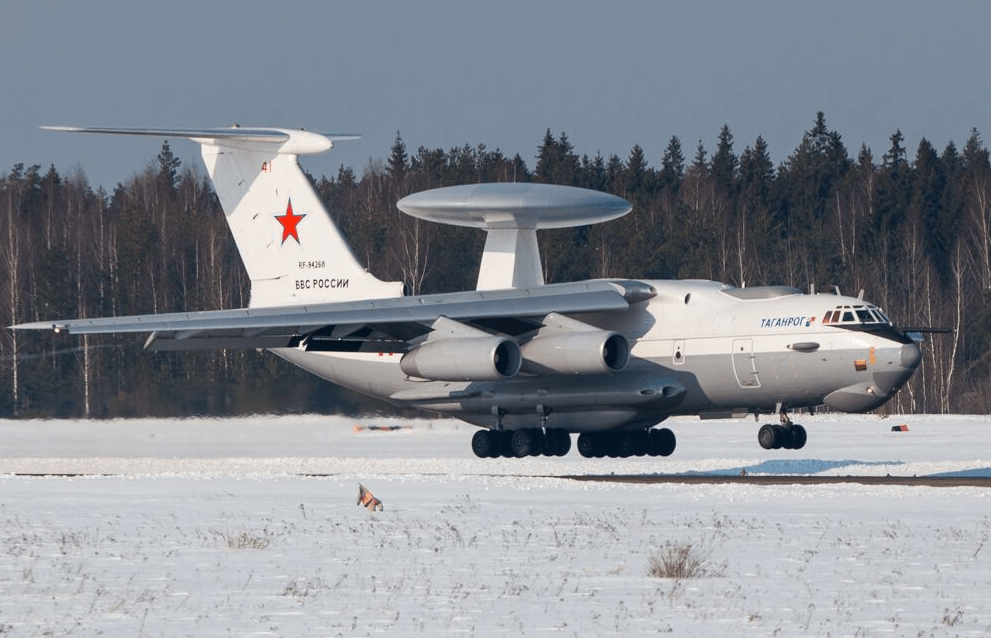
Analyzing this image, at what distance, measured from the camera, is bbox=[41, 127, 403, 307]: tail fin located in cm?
2764

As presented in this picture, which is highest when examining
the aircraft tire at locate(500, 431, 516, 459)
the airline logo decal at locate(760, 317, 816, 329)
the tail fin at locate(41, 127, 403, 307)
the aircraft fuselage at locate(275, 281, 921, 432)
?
the tail fin at locate(41, 127, 403, 307)

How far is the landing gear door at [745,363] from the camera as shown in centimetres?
2381

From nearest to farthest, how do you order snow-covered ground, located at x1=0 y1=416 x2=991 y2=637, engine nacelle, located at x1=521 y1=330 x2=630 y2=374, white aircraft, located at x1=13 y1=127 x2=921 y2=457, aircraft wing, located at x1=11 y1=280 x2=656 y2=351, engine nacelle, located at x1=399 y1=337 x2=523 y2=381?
snow-covered ground, located at x1=0 y1=416 x2=991 y2=637
white aircraft, located at x1=13 y1=127 x2=921 y2=457
engine nacelle, located at x1=521 y1=330 x2=630 y2=374
engine nacelle, located at x1=399 y1=337 x2=523 y2=381
aircraft wing, located at x1=11 y1=280 x2=656 y2=351

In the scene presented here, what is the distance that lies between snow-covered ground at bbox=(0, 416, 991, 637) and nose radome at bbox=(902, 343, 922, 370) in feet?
5.51

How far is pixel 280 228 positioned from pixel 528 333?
563cm

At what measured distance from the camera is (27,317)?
4041cm

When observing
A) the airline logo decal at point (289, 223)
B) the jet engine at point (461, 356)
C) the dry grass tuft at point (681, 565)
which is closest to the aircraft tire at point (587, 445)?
the jet engine at point (461, 356)

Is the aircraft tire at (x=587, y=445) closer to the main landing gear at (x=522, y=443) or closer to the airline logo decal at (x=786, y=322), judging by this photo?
the main landing gear at (x=522, y=443)

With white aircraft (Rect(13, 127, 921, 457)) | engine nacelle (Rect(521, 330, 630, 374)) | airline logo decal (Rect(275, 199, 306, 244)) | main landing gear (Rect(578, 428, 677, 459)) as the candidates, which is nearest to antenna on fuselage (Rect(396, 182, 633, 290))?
white aircraft (Rect(13, 127, 921, 457))

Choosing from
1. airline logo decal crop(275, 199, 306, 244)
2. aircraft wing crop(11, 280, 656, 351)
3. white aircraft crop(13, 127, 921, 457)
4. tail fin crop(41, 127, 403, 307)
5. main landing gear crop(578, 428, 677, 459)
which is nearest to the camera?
white aircraft crop(13, 127, 921, 457)

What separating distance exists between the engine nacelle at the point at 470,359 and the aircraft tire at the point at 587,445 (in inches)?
93.8

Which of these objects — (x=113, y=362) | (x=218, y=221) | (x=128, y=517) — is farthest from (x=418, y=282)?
(x=128, y=517)

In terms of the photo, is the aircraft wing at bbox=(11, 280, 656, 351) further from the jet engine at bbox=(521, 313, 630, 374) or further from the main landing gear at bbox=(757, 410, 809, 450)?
the main landing gear at bbox=(757, 410, 809, 450)

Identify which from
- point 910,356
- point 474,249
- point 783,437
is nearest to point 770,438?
point 783,437
